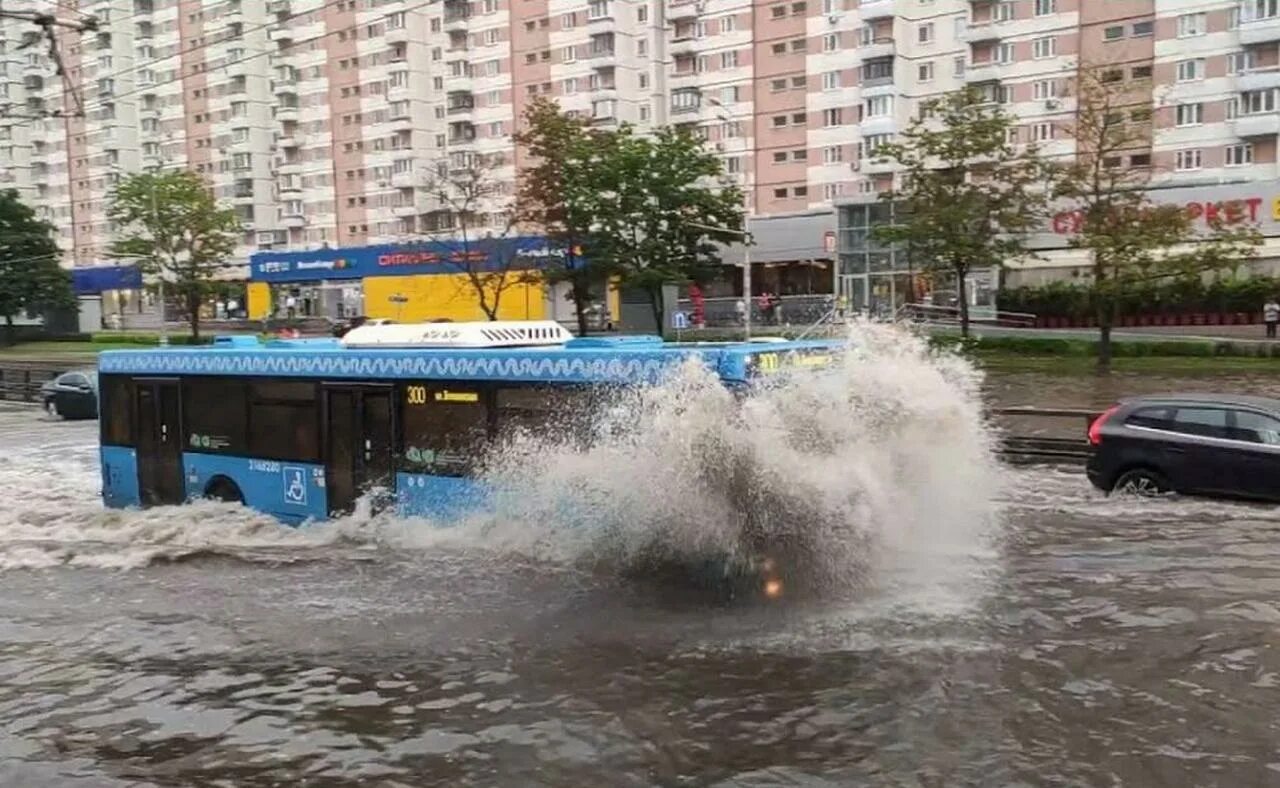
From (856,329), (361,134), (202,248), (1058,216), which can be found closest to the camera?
(856,329)

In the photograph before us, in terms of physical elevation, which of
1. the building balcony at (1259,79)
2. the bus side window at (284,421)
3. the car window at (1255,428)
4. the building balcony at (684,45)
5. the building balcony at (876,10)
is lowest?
the car window at (1255,428)

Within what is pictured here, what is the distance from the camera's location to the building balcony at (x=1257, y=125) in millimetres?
52562

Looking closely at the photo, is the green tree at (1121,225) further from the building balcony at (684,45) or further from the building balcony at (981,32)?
the building balcony at (684,45)

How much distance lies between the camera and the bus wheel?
1415 centimetres

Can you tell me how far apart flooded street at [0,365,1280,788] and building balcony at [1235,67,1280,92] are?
4901cm

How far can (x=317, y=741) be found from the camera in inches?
273

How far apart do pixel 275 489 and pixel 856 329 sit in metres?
7.40

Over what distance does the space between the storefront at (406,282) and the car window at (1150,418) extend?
116 feet

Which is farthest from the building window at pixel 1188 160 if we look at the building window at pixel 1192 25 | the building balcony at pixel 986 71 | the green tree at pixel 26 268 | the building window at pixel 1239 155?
the green tree at pixel 26 268

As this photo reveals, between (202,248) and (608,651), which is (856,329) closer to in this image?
(608,651)

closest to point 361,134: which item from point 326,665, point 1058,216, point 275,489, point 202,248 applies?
point 202,248

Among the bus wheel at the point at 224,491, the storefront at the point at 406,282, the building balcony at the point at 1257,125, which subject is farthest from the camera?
the storefront at the point at 406,282

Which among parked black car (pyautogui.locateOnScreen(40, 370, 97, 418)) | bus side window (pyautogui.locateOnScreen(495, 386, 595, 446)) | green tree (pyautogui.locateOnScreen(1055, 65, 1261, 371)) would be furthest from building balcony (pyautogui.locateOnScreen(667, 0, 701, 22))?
bus side window (pyautogui.locateOnScreen(495, 386, 595, 446))

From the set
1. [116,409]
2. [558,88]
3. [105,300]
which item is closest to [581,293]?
[116,409]
